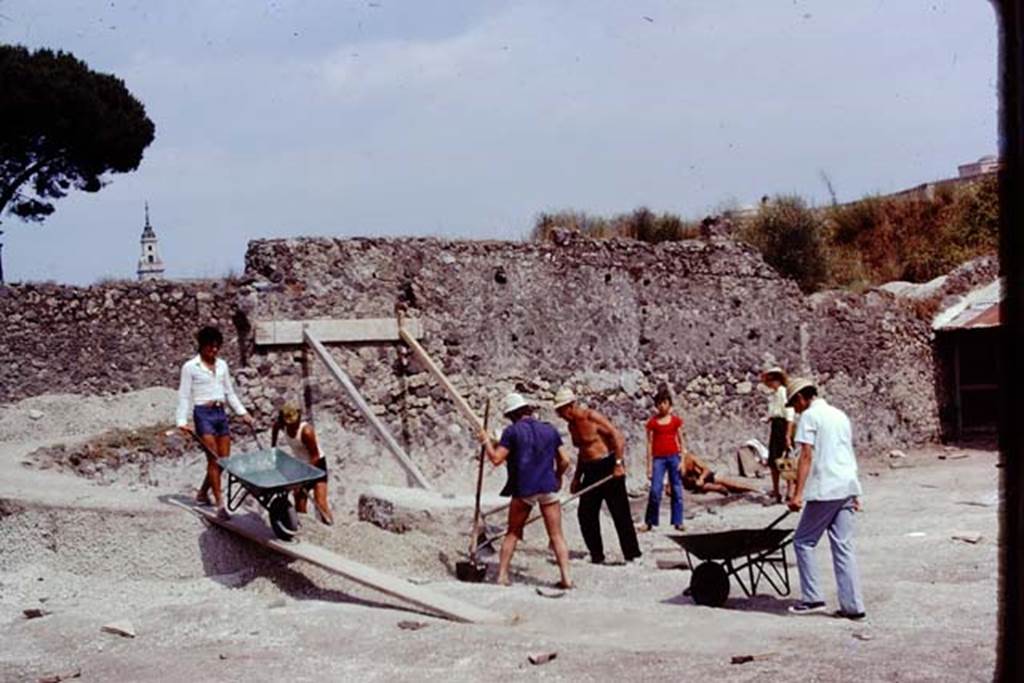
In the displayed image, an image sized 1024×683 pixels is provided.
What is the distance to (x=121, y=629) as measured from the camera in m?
8.60

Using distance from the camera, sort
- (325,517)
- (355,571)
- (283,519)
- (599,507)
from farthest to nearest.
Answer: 1. (325,517)
2. (599,507)
3. (283,519)
4. (355,571)

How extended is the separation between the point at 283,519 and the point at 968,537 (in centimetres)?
632

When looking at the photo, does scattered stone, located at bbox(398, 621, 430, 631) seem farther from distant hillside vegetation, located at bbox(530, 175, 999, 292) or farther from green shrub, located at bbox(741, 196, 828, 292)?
green shrub, located at bbox(741, 196, 828, 292)

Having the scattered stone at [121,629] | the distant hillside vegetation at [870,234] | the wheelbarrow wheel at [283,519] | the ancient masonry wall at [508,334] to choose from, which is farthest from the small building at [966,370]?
the scattered stone at [121,629]

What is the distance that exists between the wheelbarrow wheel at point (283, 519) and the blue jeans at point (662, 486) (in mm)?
4553

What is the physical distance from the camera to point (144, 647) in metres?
8.34

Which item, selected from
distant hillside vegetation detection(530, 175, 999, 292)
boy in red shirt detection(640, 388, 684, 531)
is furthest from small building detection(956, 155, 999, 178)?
boy in red shirt detection(640, 388, 684, 531)

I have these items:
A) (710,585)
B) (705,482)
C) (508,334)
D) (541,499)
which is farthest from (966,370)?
(710,585)

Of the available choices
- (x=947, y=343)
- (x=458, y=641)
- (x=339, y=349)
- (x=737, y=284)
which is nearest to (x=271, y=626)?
(x=458, y=641)

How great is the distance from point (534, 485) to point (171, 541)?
2970 mm

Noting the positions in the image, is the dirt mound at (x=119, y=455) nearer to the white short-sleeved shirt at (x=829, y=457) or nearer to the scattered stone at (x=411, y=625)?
the scattered stone at (x=411, y=625)

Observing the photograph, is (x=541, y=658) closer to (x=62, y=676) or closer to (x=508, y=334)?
(x=62, y=676)

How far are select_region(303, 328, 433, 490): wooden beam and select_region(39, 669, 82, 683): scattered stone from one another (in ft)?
20.0

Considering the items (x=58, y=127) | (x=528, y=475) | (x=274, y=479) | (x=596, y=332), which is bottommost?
(x=528, y=475)
